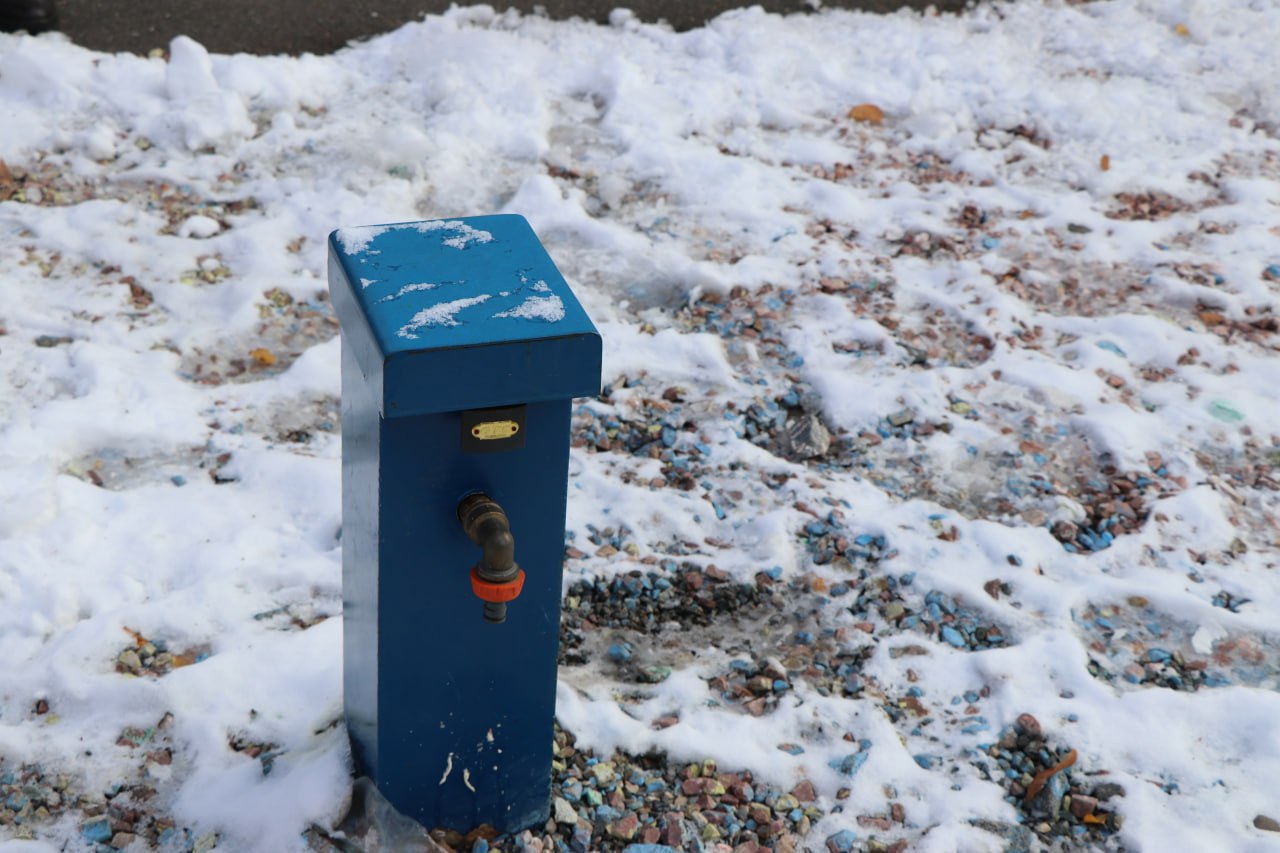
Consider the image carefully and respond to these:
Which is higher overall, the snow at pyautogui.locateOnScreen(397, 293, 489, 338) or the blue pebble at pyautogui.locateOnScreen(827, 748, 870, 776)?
the snow at pyautogui.locateOnScreen(397, 293, 489, 338)

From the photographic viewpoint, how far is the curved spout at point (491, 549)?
220cm

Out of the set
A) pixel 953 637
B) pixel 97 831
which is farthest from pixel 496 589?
pixel 953 637

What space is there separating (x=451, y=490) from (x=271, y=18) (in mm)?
4954

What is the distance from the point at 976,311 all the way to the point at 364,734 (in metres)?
3.14

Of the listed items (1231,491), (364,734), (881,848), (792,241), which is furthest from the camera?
(792,241)

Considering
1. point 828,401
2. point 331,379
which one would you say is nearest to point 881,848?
point 828,401

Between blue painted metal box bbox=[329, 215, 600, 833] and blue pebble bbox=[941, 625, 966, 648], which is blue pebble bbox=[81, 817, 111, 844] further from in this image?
blue pebble bbox=[941, 625, 966, 648]

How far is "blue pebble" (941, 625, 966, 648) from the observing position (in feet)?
11.2

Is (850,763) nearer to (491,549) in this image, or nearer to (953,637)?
(953,637)

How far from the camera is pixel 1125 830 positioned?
113 inches

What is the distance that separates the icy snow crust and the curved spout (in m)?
0.71

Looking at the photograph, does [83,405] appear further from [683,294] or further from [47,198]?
[683,294]

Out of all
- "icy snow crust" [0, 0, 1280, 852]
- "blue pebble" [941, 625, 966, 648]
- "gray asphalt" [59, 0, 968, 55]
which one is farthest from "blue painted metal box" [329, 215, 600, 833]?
"gray asphalt" [59, 0, 968, 55]

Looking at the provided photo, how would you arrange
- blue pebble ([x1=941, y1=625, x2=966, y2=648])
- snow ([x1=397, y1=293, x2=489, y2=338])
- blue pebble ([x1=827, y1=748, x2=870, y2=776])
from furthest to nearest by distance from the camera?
blue pebble ([x1=941, y1=625, x2=966, y2=648]) → blue pebble ([x1=827, y1=748, x2=870, y2=776]) → snow ([x1=397, y1=293, x2=489, y2=338])
